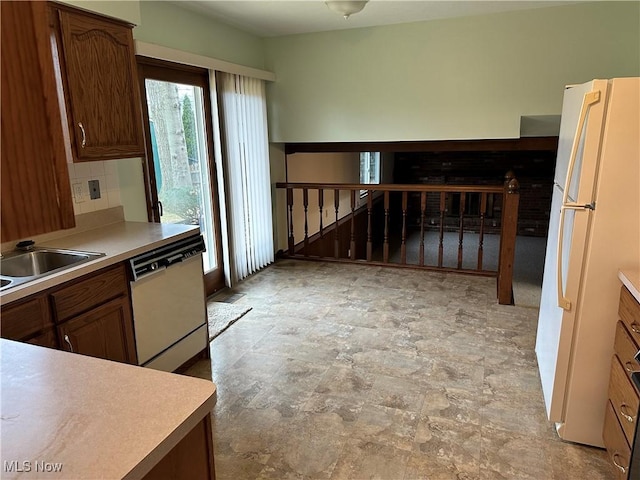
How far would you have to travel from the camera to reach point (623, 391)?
1.80m

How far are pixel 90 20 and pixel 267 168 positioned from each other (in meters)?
2.60

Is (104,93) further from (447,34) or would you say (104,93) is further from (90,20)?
(447,34)

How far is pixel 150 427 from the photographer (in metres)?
0.93

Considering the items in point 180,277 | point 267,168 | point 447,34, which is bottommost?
point 180,277

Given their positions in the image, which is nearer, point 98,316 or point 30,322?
point 30,322

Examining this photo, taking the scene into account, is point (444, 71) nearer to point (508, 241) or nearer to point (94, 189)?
point (508, 241)

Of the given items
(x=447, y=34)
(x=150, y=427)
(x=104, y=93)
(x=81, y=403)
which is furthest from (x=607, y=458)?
(x=447, y=34)

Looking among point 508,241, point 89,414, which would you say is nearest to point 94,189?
point 89,414

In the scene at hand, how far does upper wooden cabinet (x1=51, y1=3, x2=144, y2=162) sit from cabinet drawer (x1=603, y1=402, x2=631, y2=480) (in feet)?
9.13

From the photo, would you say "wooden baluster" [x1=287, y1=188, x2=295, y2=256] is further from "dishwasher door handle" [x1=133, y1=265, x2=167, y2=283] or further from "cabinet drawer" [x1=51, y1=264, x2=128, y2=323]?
"cabinet drawer" [x1=51, y1=264, x2=128, y2=323]

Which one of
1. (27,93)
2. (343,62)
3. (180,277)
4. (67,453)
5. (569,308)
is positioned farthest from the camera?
(343,62)

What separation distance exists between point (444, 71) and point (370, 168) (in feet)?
13.3

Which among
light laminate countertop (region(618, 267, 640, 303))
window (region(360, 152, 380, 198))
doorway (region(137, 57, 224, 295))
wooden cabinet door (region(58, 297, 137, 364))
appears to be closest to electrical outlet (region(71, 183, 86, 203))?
doorway (region(137, 57, 224, 295))

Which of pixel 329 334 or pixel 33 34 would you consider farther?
pixel 329 334
